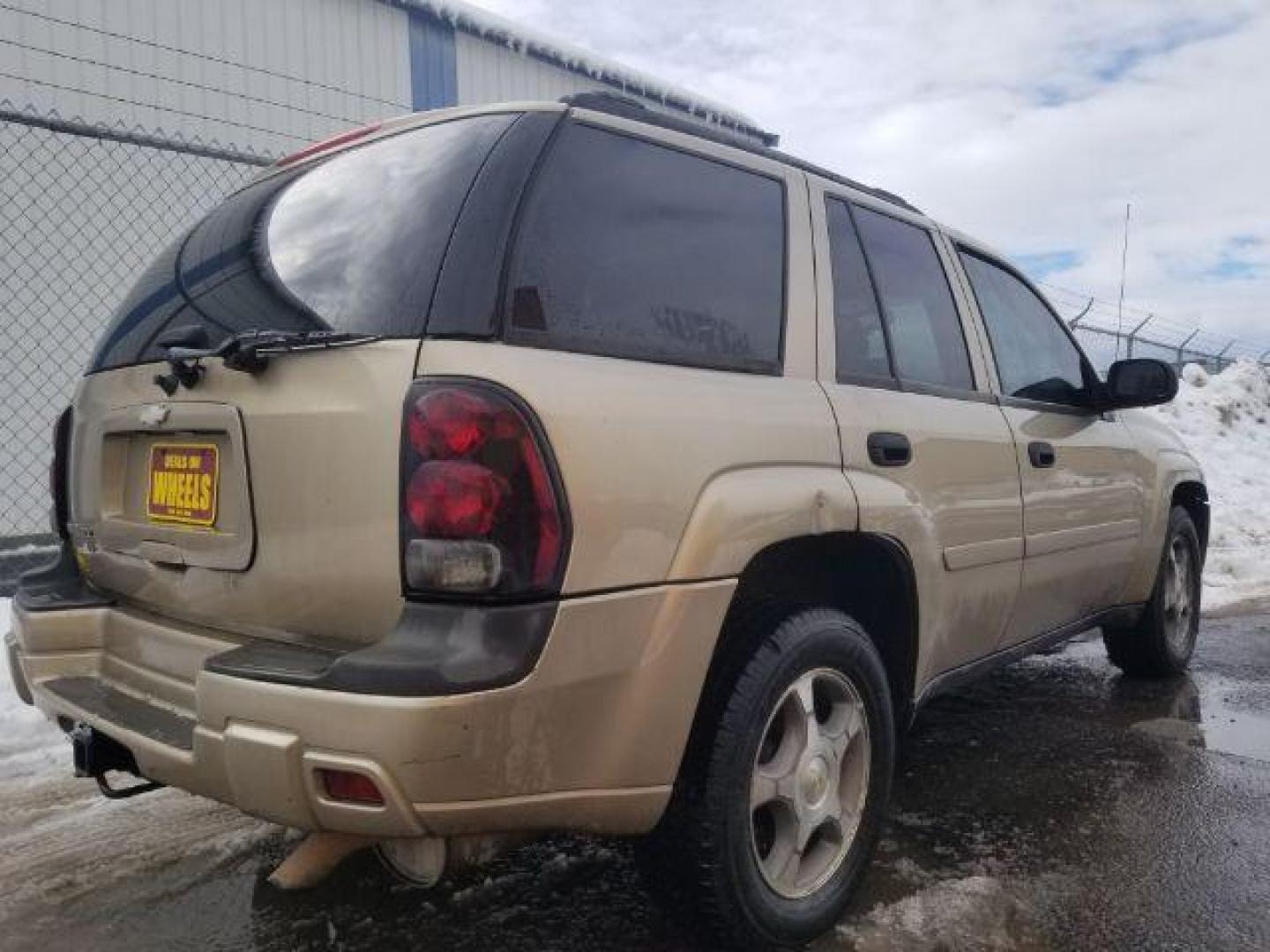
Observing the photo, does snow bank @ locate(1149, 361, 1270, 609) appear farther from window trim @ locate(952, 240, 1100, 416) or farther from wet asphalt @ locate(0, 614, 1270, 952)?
wet asphalt @ locate(0, 614, 1270, 952)

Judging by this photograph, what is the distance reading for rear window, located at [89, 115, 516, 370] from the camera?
6.18 ft

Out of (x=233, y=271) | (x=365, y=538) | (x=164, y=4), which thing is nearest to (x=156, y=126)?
(x=164, y=4)

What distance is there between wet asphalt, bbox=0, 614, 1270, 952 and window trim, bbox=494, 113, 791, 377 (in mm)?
1273

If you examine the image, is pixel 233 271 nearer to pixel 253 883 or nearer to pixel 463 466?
pixel 463 466

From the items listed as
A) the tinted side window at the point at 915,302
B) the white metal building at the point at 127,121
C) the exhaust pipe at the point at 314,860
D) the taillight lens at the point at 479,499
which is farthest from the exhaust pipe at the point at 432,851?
the white metal building at the point at 127,121

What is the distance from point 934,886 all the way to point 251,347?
83.1 inches

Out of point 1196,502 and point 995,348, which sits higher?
point 995,348

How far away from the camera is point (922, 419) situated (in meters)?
2.76

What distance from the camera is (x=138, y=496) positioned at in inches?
89.7

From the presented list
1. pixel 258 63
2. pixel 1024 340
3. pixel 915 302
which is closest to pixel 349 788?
pixel 915 302

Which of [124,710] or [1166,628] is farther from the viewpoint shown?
[1166,628]

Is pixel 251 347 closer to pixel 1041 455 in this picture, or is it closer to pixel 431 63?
pixel 1041 455

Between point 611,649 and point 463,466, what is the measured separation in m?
0.42

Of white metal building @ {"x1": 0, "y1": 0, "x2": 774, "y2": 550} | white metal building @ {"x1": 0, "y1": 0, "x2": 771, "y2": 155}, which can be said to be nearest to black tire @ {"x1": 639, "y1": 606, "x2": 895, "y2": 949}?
white metal building @ {"x1": 0, "y1": 0, "x2": 774, "y2": 550}
